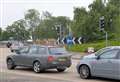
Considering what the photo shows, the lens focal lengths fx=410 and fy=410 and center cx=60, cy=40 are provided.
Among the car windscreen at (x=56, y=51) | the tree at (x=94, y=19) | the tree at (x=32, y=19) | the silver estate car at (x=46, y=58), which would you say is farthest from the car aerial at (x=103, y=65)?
the tree at (x=32, y=19)

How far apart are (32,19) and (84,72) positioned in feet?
346

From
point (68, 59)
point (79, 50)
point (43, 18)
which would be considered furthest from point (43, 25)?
point (68, 59)

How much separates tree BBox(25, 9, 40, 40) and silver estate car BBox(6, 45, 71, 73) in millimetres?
Answer: 99278

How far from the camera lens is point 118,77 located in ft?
49.4

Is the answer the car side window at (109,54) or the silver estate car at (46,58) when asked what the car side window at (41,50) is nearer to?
the silver estate car at (46,58)

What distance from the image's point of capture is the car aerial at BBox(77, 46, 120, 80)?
15.3 metres

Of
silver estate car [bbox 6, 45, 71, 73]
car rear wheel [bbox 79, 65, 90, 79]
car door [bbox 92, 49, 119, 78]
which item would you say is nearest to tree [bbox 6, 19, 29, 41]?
silver estate car [bbox 6, 45, 71, 73]

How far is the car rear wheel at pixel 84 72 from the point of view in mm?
16641

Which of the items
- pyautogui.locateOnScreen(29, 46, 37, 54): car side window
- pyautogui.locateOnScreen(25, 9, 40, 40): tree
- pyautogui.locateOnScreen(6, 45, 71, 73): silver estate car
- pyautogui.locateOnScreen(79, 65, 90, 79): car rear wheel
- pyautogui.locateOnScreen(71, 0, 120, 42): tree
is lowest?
pyautogui.locateOnScreen(79, 65, 90, 79): car rear wheel

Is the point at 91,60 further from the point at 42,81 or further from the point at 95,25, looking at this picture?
the point at 95,25

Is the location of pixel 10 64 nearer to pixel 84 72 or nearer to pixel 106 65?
pixel 84 72

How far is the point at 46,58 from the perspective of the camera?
19562mm

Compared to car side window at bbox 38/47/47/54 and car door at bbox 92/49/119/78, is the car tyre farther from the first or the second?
car door at bbox 92/49/119/78

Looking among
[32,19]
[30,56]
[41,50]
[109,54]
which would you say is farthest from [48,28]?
[109,54]
